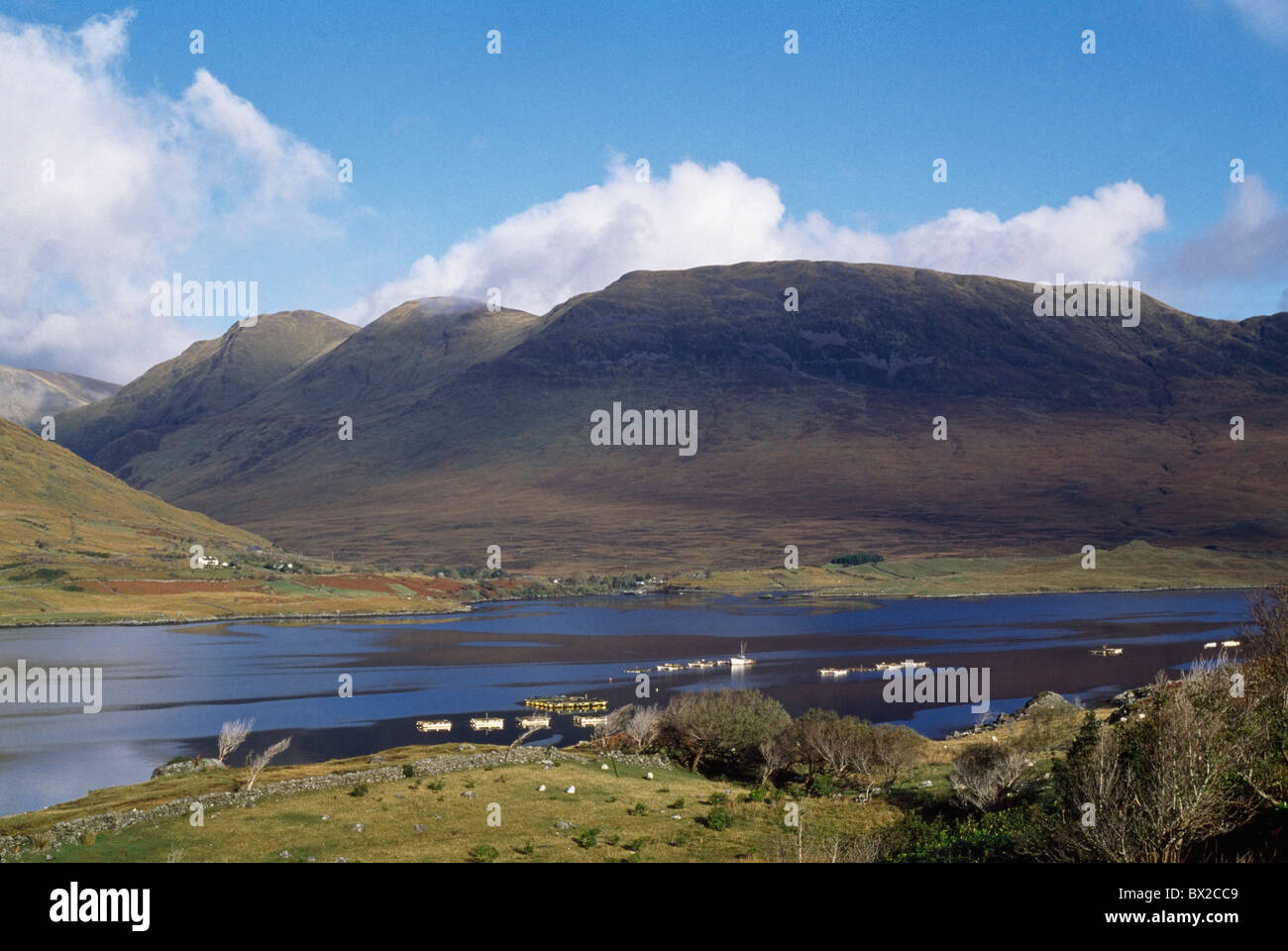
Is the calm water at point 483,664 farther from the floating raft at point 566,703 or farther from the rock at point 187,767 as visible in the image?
the rock at point 187,767

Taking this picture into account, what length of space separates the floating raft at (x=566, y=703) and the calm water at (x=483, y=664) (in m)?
1.57

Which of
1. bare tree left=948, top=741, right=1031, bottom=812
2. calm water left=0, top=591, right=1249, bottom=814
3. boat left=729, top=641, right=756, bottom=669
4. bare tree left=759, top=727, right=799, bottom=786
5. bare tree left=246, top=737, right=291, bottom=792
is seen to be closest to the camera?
bare tree left=948, top=741, right=1031, bottom=812

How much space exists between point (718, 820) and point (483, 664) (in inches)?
3577

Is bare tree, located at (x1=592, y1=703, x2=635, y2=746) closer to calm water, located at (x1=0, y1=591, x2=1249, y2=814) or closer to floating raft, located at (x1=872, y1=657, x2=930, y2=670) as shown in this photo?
calm water, located at (x1=0, y1=591, x2=1249, y2=814)

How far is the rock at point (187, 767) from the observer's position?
54.5 metres

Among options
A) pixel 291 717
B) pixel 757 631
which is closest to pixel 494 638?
pixel 757 631

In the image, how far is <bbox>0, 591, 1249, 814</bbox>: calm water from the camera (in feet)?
250

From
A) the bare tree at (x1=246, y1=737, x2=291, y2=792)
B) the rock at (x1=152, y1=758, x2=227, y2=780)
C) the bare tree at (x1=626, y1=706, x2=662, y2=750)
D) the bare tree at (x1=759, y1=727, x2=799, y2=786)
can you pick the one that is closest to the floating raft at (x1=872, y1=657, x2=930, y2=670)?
the bare tree at (x1=626, y1=706, x2=662, y2=750)

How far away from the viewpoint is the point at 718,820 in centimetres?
3416

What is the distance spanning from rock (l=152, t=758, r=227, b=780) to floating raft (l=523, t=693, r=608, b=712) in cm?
3448

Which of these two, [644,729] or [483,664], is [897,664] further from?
[644,729]

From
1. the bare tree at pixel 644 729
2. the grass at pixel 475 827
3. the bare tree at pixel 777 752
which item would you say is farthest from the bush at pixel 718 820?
the bare tree at pixel 644 729
